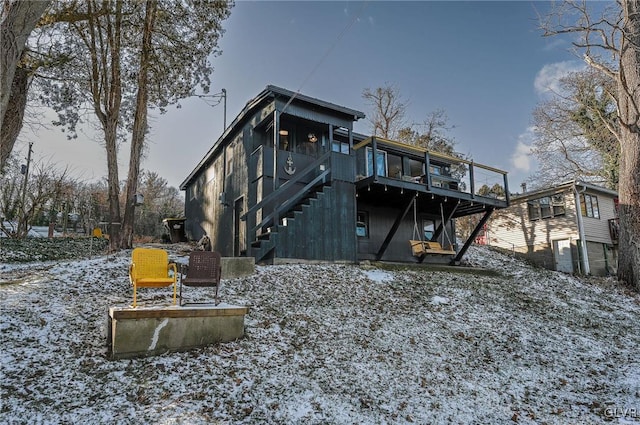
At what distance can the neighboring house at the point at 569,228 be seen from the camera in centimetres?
1827

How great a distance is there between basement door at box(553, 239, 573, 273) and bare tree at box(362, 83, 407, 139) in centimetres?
1261

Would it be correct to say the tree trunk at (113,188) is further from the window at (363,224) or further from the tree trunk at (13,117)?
the window at (363,224)

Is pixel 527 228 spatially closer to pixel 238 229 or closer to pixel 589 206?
pixel 589 206

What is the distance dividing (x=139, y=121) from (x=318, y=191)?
240 inches

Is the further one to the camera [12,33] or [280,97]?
[280,97]

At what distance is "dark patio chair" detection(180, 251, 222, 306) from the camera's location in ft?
18.0

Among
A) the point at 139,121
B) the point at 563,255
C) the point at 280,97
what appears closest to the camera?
the point at 280,97

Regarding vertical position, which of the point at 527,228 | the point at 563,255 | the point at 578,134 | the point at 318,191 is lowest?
the point at 563,255

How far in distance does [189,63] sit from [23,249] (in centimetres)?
802

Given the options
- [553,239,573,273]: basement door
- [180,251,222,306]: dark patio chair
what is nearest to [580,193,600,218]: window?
[553,239,573,273]: basement door

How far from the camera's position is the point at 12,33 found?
5.24 metres

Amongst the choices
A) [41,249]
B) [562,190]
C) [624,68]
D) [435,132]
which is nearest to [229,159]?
[41,249]

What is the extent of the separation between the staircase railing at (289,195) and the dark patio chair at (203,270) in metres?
4.28

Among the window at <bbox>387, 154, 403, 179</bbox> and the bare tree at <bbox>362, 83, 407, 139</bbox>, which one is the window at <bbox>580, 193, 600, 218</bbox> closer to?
the window at <bbox>387, 154, 403, 179</bbox>
